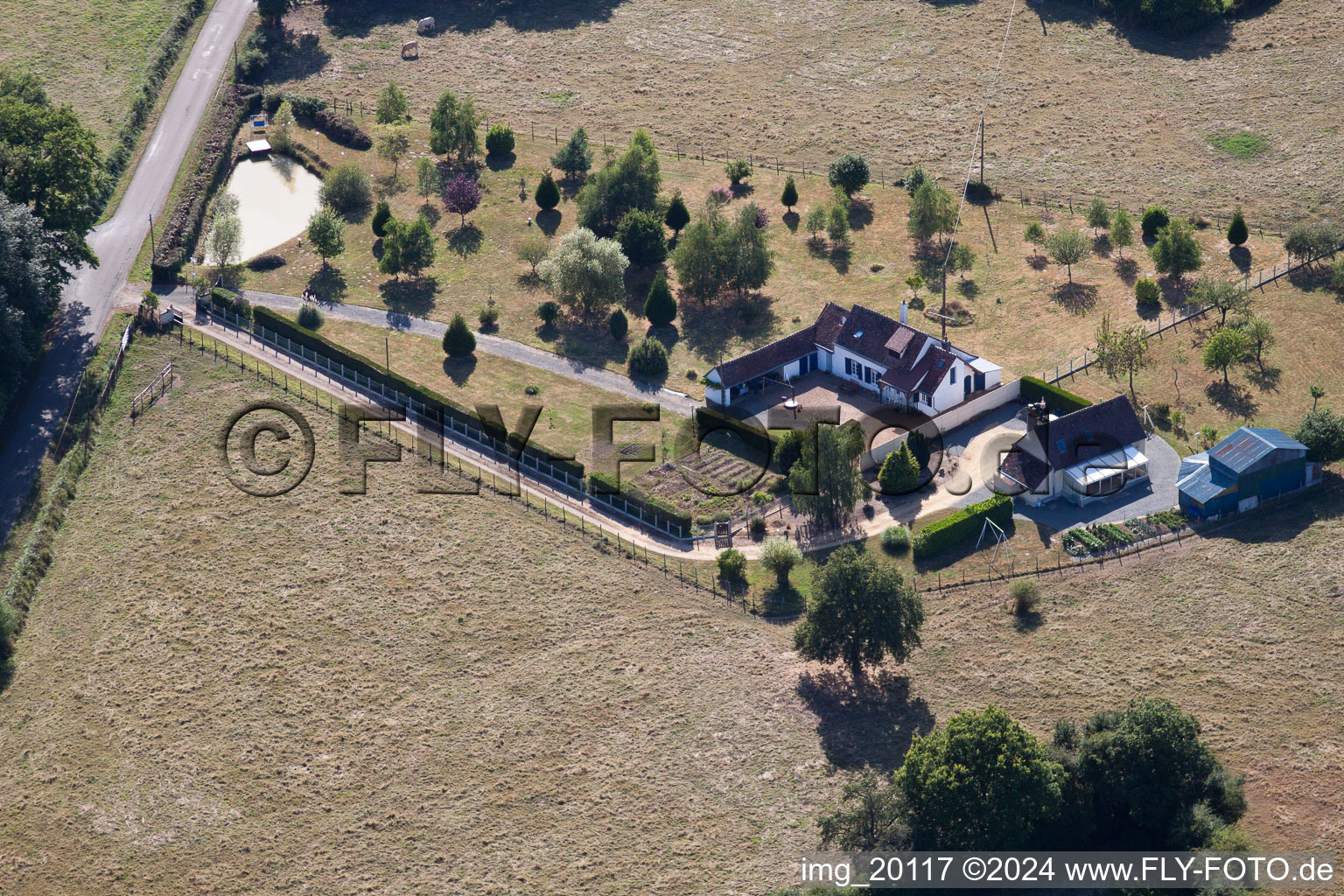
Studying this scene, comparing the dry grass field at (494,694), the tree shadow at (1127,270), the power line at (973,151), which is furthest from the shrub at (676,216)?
the dry grass field at (494,694)

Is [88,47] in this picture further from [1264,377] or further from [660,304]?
[1264,377]

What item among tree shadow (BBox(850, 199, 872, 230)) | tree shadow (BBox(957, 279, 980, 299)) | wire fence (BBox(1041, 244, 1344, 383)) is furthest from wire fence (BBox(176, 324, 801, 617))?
tree shadow (BBox(850, 199, 872, 230))

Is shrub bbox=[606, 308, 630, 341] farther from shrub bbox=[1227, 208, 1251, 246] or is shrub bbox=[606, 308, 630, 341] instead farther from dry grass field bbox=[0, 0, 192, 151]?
dry grass field bbox=[0, 0, 192, 151]

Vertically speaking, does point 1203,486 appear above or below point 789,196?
below

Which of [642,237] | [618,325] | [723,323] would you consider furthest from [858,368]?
[642,237]

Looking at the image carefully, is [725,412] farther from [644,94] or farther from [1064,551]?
[644,94]

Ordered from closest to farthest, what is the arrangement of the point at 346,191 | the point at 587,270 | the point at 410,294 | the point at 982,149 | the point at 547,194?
the point at 587,270
the point at 410,294
the point at 346,191
the point at 547,194
the point at 982,149

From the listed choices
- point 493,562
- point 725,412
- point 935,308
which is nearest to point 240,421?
point 493,562
